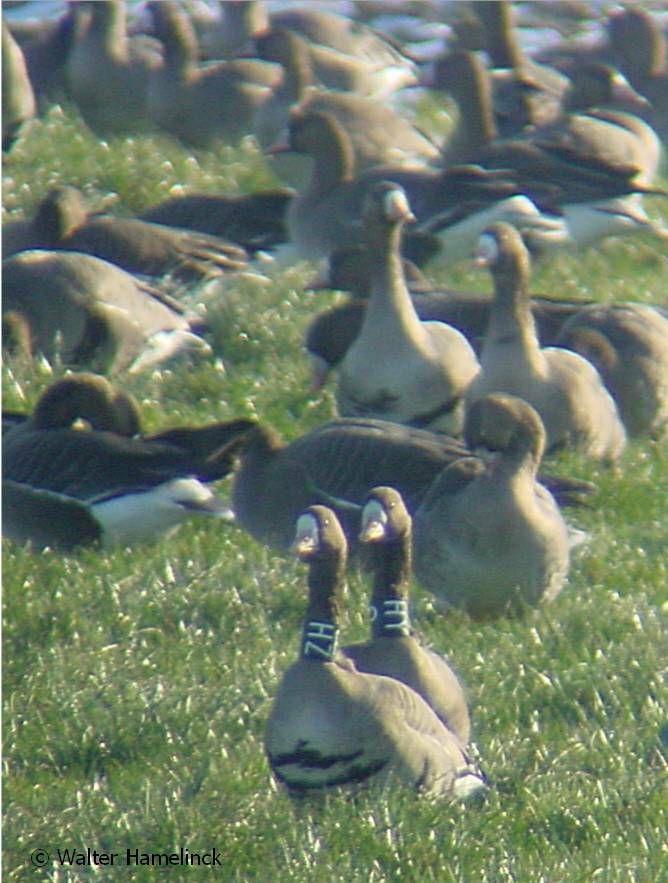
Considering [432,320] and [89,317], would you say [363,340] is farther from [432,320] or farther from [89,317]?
[89,317]

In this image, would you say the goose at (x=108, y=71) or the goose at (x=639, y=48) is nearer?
the goose at (x=108, y=71)

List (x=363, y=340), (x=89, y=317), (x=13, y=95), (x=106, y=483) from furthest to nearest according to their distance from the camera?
(x=13, y=95) < (x=89, y=317) < (x=363, y=340) < (x=106, y=483)

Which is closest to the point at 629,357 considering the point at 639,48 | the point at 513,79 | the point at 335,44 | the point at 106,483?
the point at 106,483

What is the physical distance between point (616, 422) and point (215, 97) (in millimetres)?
7358

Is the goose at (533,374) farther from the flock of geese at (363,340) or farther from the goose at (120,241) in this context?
the goose at (120,241)

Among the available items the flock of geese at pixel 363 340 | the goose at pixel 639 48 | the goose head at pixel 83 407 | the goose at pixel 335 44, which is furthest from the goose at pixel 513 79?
the goose head at pixel 83 407

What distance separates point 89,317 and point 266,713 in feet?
14.7

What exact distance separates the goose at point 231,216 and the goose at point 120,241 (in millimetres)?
469

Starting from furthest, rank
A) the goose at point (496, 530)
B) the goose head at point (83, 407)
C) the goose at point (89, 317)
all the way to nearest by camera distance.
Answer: the goose at point (89, 317), the goose head at point (83, 407), the goose at point (496, 530)

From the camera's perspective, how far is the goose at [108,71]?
15352mm

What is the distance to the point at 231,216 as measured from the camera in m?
12.1

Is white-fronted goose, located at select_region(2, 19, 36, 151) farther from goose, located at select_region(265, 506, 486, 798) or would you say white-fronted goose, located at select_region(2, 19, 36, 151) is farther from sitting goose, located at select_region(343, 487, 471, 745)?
goose, located at select_region(265, 506, 486, 798)

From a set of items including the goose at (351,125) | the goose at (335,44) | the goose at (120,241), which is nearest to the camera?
the goose at (120,241)

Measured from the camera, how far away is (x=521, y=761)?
18.6ft
